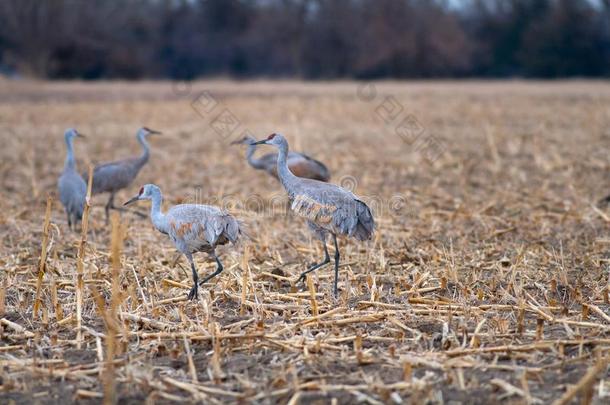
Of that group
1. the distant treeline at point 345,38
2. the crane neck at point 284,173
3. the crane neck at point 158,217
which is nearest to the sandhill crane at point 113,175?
the crane neck at point 284,173

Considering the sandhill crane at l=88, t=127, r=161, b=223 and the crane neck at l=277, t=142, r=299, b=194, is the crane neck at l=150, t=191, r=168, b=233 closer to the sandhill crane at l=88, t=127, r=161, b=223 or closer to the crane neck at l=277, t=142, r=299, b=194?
the crane neck at l=277, t=142, r=299, b=194

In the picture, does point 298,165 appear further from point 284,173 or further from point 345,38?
point 345,38

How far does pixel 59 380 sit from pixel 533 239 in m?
4.08

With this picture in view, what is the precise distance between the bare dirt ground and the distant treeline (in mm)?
30959

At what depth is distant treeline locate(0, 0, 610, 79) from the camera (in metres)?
42.1

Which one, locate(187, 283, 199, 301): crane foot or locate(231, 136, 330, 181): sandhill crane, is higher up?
locate(231, 136, 330, 181): sandhill crane

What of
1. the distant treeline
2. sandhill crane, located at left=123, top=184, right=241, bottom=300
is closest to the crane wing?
sandhill crane, located at left=123, top=184, right=241, bottom=300

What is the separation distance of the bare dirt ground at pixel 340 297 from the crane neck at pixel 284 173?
522mm

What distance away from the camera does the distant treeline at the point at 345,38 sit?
138 feet

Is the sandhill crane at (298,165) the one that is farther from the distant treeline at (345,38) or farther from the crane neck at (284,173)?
the distant treeline at (345,38)

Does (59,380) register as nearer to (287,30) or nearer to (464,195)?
(464,195)

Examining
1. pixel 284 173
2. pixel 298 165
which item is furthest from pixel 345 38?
pixel 284 173

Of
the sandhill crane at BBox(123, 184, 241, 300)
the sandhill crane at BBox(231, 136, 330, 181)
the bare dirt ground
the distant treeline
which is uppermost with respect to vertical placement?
the distant treeline

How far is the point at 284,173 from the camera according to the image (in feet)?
18.9
